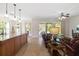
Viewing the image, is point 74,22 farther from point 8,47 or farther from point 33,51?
point 8,47

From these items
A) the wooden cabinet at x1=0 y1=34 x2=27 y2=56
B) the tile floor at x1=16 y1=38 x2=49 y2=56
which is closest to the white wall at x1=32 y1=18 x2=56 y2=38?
the tile floor at x1=16 y1=38 x2=49 y2=56

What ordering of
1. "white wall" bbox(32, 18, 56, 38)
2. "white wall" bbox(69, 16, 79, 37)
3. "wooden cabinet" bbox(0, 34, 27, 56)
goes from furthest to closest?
"white wall" bbox(32, 18, 56, 38) → "white wall" bbox(69, 16, 79, 37) → "wooden cabinet" bbox(0, 34, 27, 56)

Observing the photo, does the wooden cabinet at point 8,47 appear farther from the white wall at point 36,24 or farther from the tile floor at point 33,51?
the white wall at point 36,24

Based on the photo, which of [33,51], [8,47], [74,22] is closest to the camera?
[8,47]

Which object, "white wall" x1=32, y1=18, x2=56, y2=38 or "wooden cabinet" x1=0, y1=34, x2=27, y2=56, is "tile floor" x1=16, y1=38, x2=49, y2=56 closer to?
"wooden cabinet" x1=0, y1=34, x2=27, y2=56

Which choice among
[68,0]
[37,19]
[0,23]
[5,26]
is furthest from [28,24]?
[68,0]

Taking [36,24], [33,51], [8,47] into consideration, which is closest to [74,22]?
[36,24]

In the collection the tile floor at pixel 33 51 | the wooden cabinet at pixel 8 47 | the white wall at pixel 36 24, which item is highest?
the white wall at pixel 36 24

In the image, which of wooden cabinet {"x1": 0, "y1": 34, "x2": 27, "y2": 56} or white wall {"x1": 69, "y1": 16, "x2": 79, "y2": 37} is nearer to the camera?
wooden cabinet {"x1": 0, "y1": 34, "x2": 27, "y2": 56}

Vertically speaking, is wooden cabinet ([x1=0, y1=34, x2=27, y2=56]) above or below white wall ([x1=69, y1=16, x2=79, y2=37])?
below

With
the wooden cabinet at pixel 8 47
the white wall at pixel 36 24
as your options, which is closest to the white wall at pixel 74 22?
the white wall at pixel 36 24

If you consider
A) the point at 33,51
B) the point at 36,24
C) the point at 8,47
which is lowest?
the point at 33,51

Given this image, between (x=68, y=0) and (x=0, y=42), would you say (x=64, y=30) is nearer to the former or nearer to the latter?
(x=68, y=0)

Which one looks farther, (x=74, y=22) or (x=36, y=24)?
(x=36, y=24)
